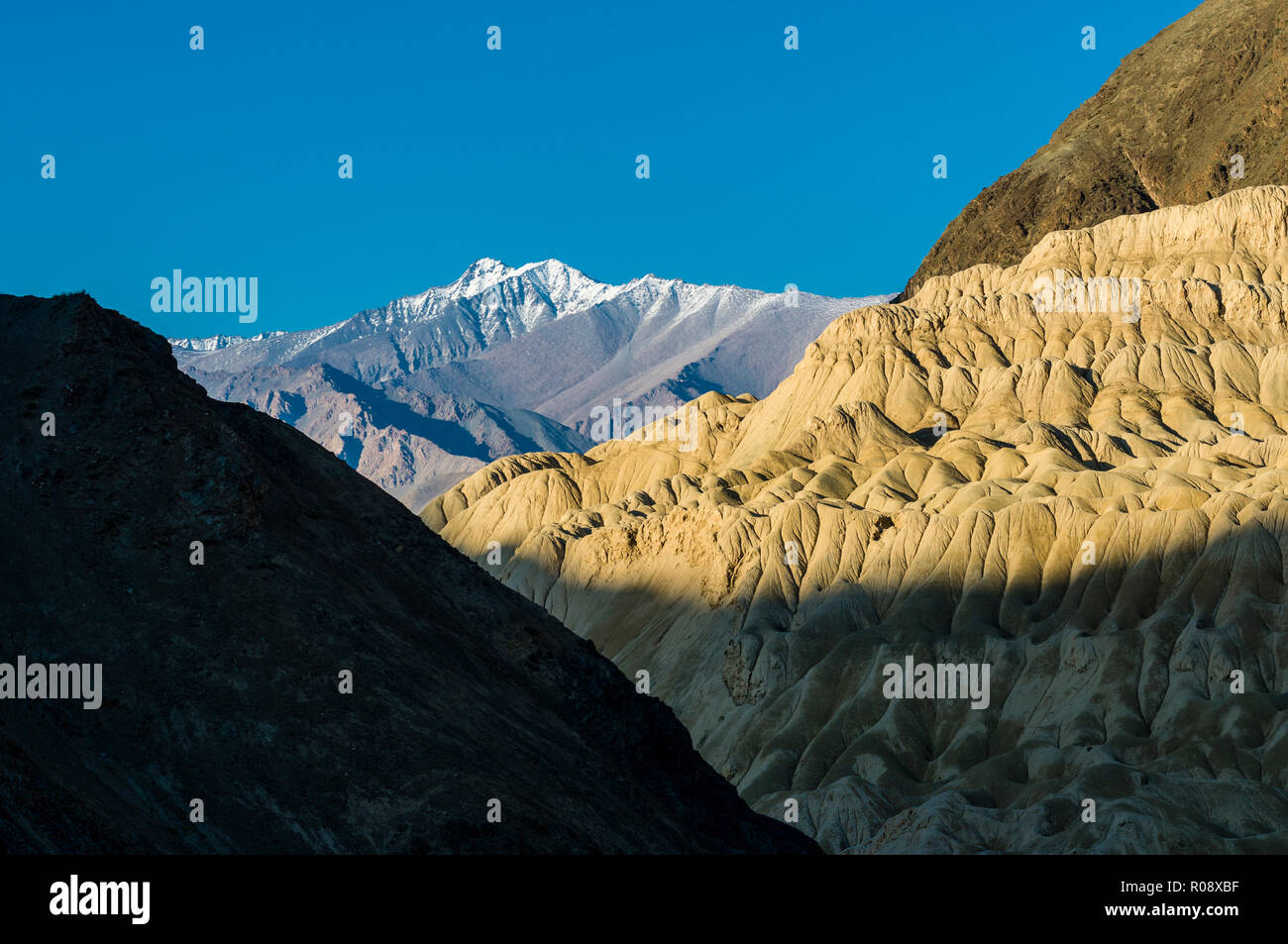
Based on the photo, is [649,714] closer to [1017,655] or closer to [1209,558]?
[1017,655]

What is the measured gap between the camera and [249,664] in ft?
141

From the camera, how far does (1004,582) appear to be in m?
129

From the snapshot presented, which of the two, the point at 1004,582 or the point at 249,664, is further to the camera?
the point at 1004,582

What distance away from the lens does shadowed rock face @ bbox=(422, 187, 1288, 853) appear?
319 ft

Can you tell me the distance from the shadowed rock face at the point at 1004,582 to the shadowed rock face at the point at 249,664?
125 ft

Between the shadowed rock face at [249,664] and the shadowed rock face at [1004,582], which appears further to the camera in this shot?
the shadowed rock face at [1004,582]

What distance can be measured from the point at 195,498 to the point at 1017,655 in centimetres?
8167

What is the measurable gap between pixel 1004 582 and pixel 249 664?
94.6m

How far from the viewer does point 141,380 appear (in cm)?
4909

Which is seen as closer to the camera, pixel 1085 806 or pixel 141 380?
pixel 141 380

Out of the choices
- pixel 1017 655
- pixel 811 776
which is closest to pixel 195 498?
pixel 811 776

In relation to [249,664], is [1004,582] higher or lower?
higher

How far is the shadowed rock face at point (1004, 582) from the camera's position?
9738 cm

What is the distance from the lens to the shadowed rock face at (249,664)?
38906mm
